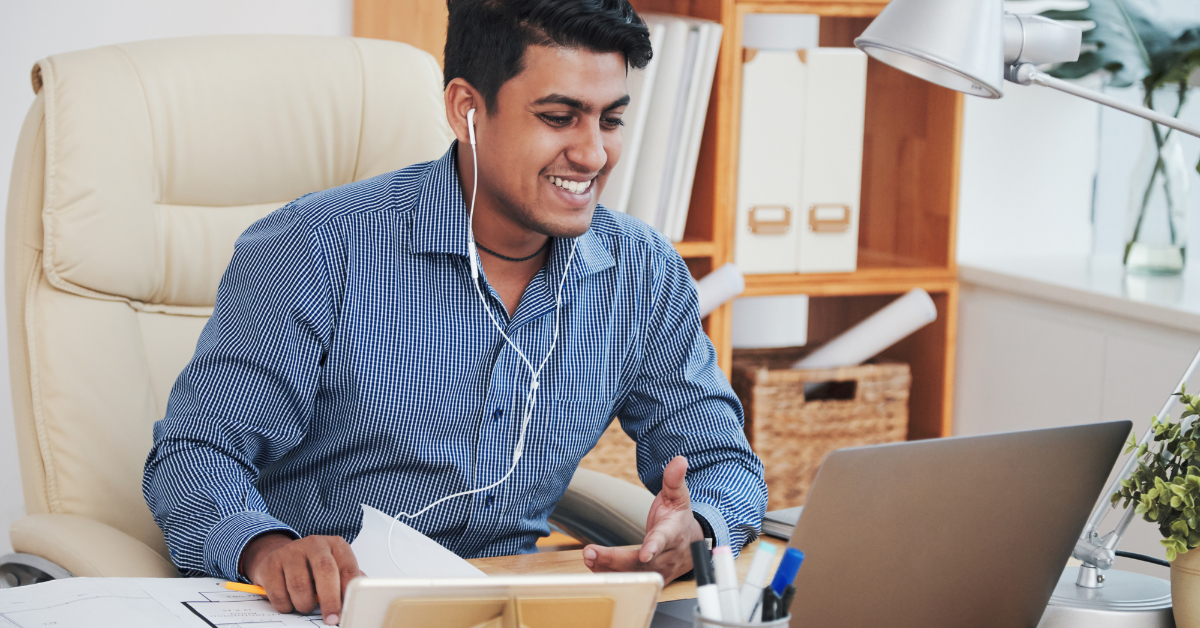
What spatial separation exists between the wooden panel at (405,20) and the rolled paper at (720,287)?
59 centimetres

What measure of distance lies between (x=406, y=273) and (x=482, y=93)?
211 mm

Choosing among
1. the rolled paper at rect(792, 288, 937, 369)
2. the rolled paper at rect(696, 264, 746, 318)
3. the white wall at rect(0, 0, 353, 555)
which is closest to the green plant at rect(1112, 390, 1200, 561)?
the rolled paper at rect(696, 264, 746, 318)

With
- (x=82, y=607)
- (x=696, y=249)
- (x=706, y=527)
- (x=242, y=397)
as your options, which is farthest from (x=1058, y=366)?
(x=82, y=607)

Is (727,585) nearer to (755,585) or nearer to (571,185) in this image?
(755,585)

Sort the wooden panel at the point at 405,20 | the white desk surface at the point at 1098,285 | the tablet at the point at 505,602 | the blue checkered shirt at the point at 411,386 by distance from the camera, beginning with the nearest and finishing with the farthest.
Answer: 1. the tablet at the point at 505,602
2. the blue checkered shirt at the point at 411,386
3. the white desk surface at the point at 1098,285
4. the wooden panel at the point at 405,20

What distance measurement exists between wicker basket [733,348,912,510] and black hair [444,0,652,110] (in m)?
0.99

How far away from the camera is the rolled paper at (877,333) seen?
2137 mm

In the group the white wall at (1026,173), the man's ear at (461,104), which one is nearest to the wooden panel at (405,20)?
the man's ear at (461,104)

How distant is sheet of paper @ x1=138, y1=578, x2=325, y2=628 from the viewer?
32.9 inches

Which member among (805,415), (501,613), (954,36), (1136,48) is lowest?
(805,415)

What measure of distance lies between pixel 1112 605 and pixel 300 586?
2.09ft

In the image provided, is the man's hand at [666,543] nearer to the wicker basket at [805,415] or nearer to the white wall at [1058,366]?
the white wall at [1058,366]

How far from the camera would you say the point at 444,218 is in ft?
4.06

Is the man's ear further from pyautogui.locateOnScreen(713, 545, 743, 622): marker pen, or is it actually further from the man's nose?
pyautogui.locateOnScreen(713, 545, 743, 622): marker pen
